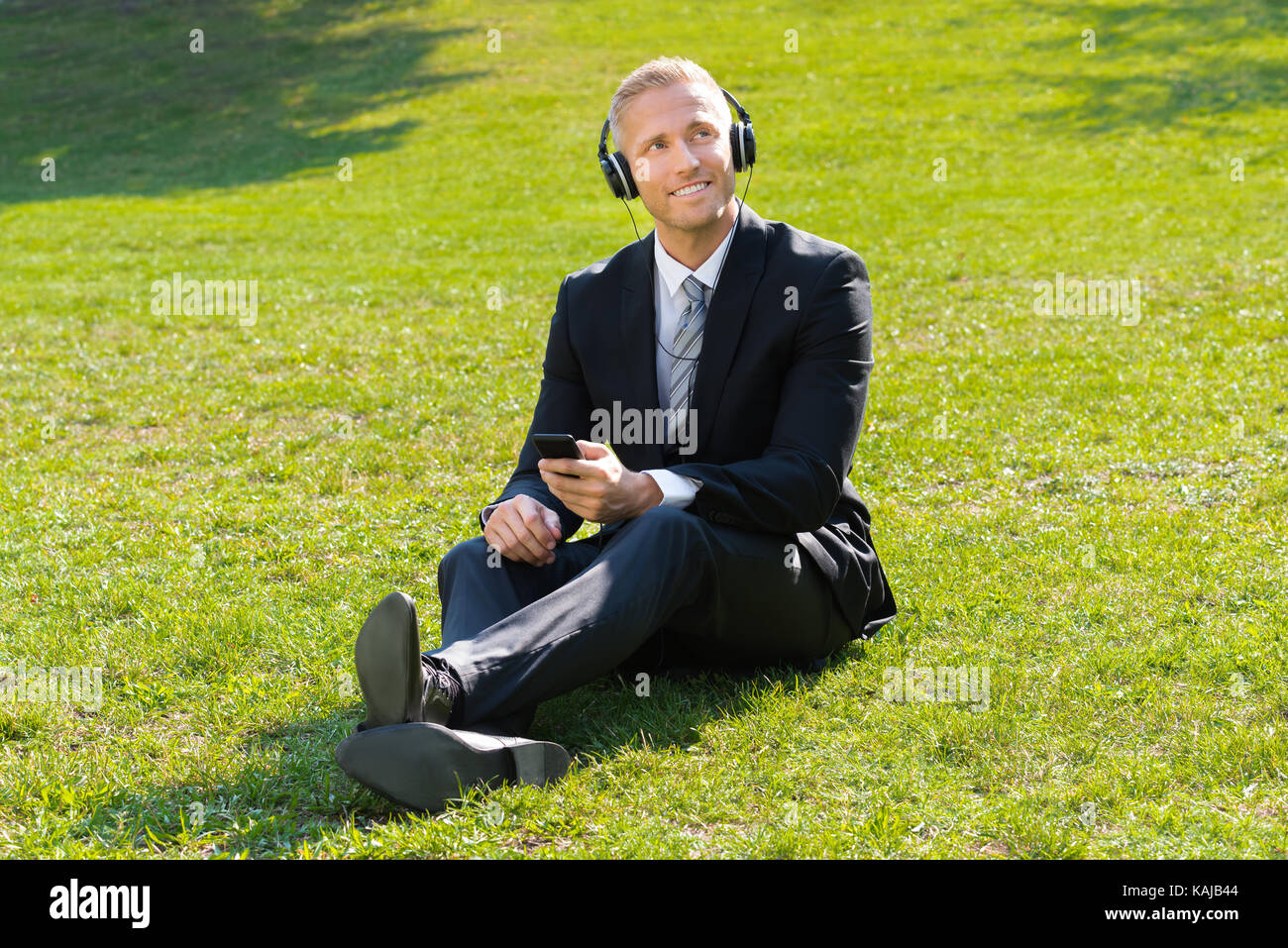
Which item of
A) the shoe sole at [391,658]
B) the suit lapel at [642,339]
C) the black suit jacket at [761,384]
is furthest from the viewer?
the suit lapel at [642,339]

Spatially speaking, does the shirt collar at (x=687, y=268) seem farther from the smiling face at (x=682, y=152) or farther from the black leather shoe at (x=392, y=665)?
the black leather shoe at (x=392, y=665)

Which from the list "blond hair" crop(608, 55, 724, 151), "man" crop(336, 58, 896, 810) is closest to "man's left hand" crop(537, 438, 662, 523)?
"man" crop(336, 58, 896, 810)

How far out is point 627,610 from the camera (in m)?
3.86

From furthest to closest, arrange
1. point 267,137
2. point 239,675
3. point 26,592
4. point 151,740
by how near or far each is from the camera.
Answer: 1. point 267,137
2. point 26,592
3. point 239,675
4. point 151,740

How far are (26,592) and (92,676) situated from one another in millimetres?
1345

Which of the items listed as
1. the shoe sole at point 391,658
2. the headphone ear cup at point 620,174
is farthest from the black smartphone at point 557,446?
the headphone ear cup at point 620,174

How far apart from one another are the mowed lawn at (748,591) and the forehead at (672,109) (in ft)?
6.59

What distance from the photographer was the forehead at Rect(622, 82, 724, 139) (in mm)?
4480

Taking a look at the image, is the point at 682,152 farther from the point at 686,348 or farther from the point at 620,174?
the point at 686,348

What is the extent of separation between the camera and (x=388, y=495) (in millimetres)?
7566

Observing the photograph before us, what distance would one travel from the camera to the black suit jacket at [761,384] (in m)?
4.23

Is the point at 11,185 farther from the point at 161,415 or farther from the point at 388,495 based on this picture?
the point at 388,495

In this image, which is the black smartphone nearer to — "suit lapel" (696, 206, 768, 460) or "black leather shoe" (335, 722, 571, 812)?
"suit lapel" (696, 206, 768, 460)
